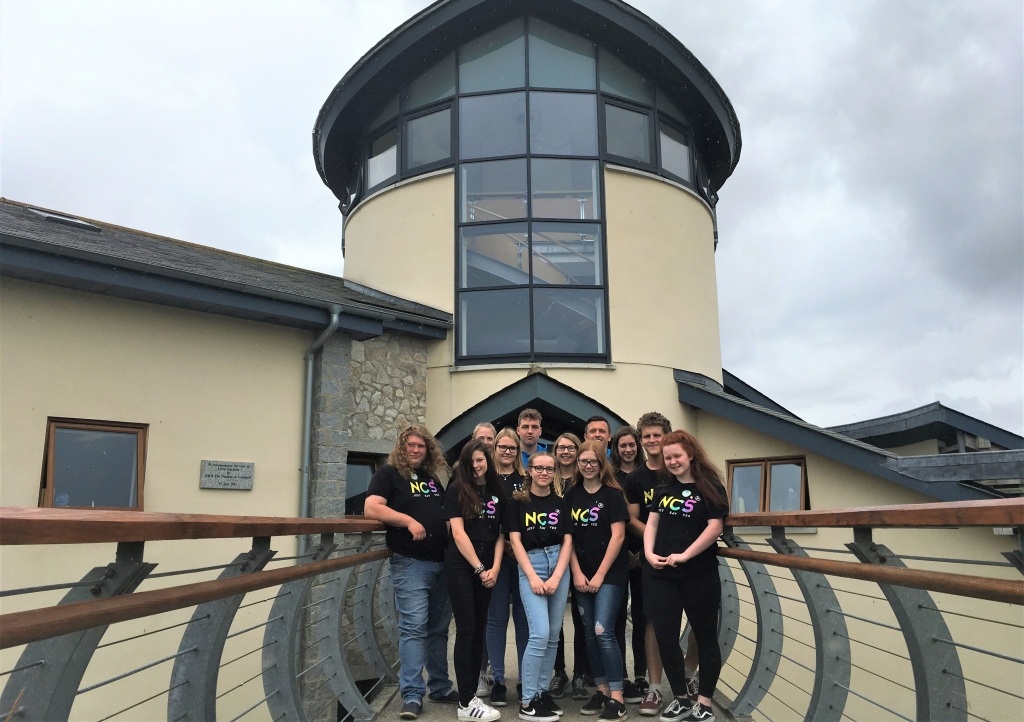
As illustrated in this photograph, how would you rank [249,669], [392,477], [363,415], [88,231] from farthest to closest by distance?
[363,415]
[88,231]
[249,669]
[392,477]

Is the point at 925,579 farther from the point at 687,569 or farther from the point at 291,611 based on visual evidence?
the point at 291,611

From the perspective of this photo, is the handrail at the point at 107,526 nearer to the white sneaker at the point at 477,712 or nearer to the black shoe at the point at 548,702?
the white sneaker at the point at 477,712

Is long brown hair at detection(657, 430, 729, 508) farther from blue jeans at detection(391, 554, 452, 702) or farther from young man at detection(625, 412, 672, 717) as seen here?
blue jeans at detection(391, 554, 452, 702)

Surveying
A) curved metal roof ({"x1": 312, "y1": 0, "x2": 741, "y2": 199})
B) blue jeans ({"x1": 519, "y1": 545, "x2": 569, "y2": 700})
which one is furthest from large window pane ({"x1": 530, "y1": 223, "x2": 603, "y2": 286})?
blue jeans ({"x1": 519, "y1": 545, "x2": 569, "y2": 700})

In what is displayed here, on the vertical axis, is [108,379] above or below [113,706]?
above

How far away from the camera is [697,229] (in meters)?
11.1

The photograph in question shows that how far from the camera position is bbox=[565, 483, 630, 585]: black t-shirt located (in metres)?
4.11

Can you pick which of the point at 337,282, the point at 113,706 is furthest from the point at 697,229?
the point at 113,706

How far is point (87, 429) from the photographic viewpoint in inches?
267

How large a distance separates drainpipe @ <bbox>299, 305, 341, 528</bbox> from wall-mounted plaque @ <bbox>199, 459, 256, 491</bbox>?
1.84 feet

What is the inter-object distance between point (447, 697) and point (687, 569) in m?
1.59

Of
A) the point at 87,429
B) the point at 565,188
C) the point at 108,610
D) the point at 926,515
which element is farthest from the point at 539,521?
the point at 565,188

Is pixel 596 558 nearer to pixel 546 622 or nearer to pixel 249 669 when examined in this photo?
pixel 546 622

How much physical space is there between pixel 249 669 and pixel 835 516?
20.6 feet
